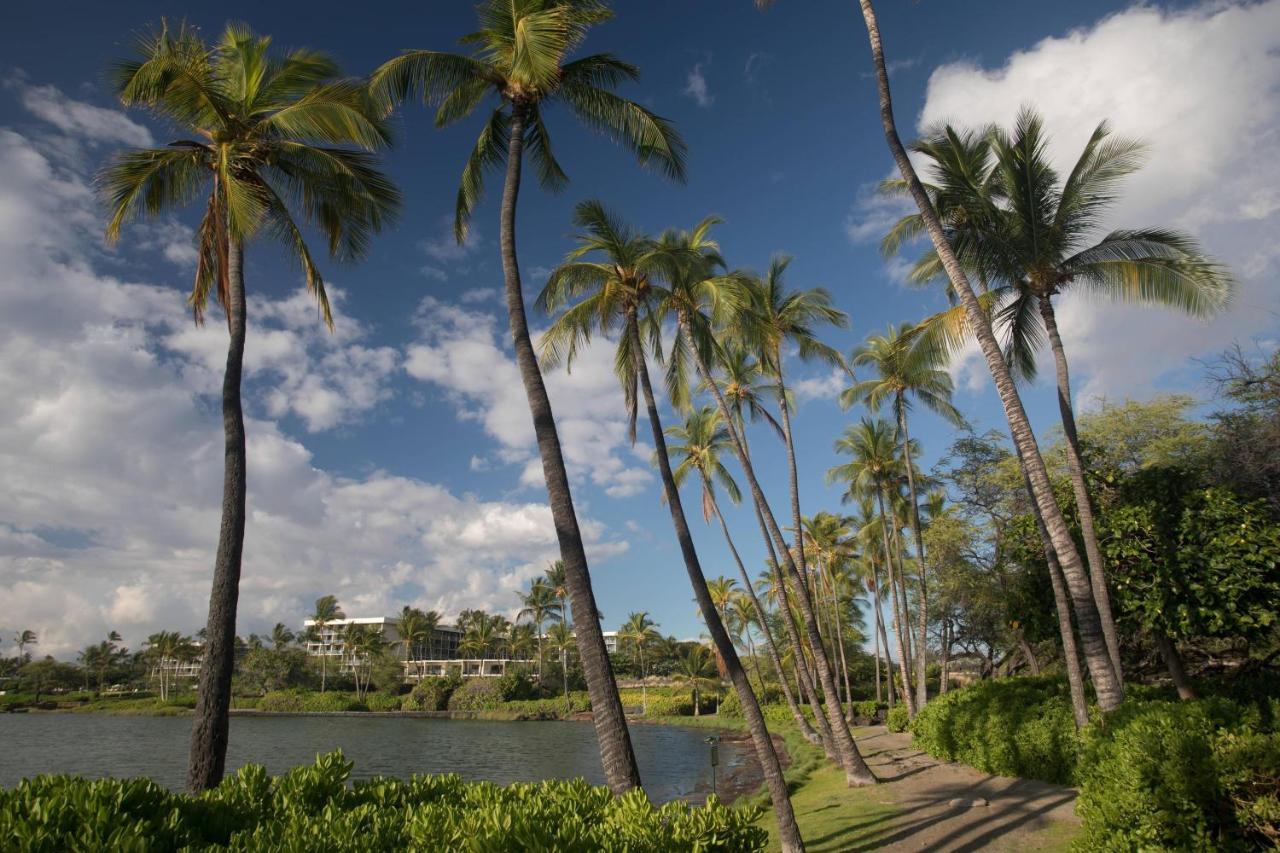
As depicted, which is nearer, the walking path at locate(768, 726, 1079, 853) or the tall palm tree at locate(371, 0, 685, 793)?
the tall palm tree at locate(371, 0, 685, 793)

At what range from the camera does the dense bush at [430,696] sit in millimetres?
66875

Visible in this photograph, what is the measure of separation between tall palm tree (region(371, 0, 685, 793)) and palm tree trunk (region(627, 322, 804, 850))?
3.86m

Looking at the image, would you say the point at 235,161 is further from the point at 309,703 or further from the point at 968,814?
the point at 309,703

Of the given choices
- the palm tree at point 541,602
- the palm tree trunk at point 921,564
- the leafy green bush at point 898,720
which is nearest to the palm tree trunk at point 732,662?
the palm tree trunk at point 921,564

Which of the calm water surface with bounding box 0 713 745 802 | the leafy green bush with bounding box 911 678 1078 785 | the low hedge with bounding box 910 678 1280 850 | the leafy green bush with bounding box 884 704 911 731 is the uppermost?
the low hedge with bounding box 910 678 1280 850

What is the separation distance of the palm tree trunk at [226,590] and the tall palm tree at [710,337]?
8247 mm

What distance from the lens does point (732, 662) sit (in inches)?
451

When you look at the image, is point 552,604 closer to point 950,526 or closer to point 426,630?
point 426,630

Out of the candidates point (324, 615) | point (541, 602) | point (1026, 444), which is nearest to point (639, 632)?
point (541, 602)

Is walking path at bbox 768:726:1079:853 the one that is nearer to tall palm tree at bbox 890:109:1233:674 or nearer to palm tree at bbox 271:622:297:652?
tall palm tree at bbox 890:109:1233:674

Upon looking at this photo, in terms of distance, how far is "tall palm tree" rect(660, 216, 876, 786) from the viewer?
14.4m

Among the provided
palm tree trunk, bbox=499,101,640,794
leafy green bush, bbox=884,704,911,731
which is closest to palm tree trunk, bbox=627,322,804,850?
palm tree trunk, bbox=499,101,640,794

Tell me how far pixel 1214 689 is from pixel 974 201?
37.9 feet

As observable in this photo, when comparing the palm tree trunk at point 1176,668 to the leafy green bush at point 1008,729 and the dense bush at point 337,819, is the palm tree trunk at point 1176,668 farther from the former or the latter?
the dense bush at point 337,819
